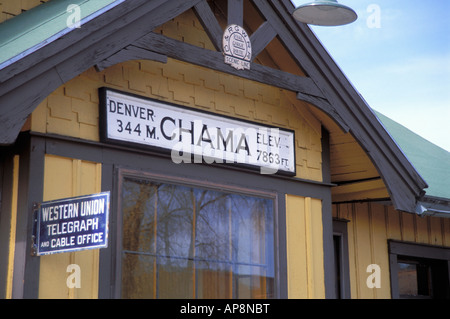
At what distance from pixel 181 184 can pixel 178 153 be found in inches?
12.1

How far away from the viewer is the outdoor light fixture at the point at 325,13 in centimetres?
773

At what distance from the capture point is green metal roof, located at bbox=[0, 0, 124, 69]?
6.30 m

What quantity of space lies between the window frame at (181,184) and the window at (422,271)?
3602 millimetres

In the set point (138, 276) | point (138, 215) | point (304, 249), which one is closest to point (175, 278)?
point (138, 276)

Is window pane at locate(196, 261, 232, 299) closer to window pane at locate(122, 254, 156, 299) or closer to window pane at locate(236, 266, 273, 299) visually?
window pane at locate(236, 266, 273, 299)

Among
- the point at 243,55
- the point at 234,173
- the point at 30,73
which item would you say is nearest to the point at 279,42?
the point at 243,55

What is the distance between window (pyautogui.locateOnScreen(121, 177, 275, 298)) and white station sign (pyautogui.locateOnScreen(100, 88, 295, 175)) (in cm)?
37

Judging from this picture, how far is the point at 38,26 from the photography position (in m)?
6.81

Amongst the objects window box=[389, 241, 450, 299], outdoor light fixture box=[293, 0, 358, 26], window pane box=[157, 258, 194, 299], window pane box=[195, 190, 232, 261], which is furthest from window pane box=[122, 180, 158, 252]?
window box=[389, 241, 450, 299]

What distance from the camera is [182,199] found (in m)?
7.82

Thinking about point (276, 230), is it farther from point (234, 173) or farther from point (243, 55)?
point (243, 55)

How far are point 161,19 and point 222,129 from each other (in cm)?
146

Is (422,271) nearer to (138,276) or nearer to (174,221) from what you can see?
(174,221)

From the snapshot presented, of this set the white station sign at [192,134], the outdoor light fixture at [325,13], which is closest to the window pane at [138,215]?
the white station sign at [192,134]
